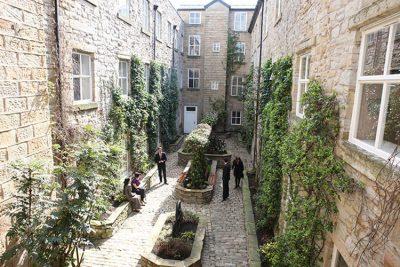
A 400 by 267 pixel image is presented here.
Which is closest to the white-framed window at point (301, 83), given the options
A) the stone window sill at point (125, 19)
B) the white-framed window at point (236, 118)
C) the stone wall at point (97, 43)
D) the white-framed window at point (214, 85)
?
the stone wall at point (97, 43)

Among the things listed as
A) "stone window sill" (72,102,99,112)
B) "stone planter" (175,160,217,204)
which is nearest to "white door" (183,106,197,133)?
"stone planter" (175,160,217,204)

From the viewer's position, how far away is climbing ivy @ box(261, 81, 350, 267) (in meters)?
4.15

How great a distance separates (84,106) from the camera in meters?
8.71

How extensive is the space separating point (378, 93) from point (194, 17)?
26.3m

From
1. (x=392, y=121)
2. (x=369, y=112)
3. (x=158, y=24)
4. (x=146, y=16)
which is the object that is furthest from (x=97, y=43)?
(x=392, y=121)

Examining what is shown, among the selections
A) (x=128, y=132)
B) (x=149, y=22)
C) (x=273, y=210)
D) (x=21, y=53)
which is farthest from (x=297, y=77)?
(x=149, y=22)

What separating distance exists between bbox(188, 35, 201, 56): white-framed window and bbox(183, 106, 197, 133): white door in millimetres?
5302

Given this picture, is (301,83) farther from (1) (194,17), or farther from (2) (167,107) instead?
(1) (194,17)

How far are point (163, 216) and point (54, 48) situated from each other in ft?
20.0

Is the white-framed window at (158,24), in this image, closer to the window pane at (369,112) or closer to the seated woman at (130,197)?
the seated woman at (130,197)

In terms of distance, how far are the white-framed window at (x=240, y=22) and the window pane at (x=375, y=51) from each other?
25123 millimetres

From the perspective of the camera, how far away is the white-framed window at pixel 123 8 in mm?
11273

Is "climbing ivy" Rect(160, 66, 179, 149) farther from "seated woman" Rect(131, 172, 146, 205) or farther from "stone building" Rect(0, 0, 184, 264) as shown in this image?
"seated woman" Rect(131, 172, 146, 205)

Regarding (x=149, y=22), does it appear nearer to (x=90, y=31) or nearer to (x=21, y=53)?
(x=90, y=31)
